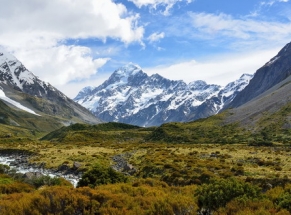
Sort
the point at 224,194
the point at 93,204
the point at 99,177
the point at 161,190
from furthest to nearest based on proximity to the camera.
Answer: the point at 99,177 < the point at 161,190 < the point at 224,194 < the point at 93,204

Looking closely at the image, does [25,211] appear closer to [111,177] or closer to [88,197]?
[88,197]

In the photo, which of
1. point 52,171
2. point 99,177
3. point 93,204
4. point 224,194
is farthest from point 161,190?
point 52,171

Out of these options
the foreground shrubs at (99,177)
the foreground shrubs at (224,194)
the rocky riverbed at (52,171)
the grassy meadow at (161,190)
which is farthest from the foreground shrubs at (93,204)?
the rocky riverbed at (52,171)

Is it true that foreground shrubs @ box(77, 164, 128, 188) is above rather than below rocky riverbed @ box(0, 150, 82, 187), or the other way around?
above

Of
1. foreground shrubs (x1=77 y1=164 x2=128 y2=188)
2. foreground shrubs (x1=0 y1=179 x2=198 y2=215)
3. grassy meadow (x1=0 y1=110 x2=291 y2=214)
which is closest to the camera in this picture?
foreground shrubs (x1=0 y1=179 x2=198 y2=215)

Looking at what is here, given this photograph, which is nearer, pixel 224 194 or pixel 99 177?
pixel 224 194

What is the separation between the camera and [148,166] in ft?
127

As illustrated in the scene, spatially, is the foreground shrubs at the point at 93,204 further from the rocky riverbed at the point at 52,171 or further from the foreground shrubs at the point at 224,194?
the rocky riverbed at the point at 52,171

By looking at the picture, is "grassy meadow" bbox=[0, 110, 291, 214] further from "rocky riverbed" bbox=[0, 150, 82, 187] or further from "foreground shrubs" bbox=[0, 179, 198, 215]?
"rocky riverbed" bbox=[0, 150, 82, 187]

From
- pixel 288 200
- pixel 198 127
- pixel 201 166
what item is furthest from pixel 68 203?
pixel 198 127

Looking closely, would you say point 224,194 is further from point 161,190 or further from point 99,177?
point 99,177

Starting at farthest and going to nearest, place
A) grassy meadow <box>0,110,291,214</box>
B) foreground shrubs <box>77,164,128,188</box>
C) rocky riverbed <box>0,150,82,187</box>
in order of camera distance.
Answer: rocky riverbed <box>0,150,82,187</box> → foreground shrubs <box>77,164,128,188</box> → grassy meadow <box>0,110,291,214</box>

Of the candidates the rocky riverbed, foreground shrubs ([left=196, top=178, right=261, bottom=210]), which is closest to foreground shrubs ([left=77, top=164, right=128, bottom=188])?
the rocky riverbed

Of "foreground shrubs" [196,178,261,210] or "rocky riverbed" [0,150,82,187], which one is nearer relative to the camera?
"foreground shrubs" [196,178,261,210]
